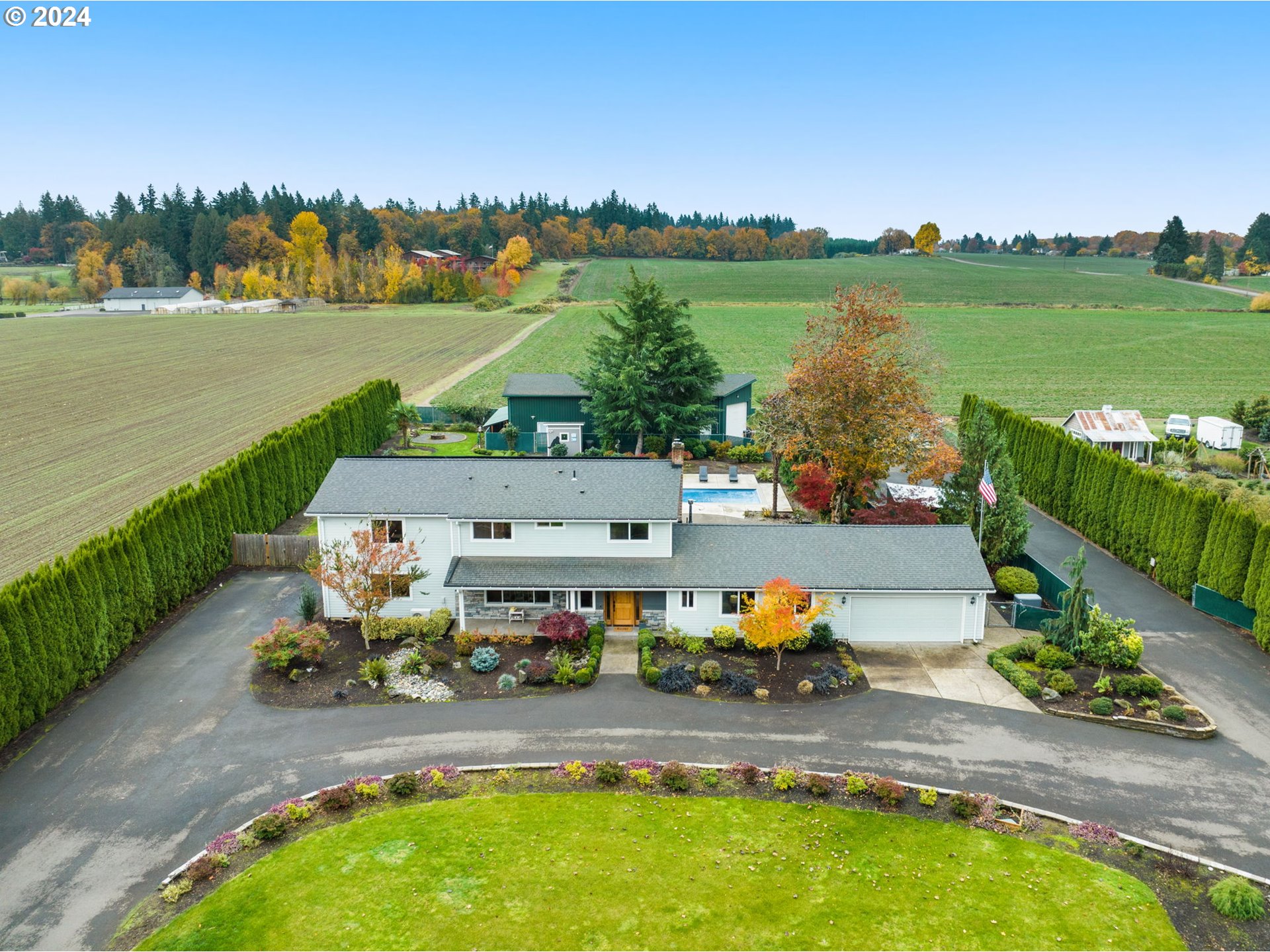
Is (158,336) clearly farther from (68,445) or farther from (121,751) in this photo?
(121,751)

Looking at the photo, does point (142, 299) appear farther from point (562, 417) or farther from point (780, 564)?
point (780, 564)

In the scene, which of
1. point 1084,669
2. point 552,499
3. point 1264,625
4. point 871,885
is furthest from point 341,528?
point 1264,625

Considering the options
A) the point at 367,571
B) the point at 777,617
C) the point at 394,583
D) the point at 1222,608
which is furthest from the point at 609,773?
the point at 1222,608

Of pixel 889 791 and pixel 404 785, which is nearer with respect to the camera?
pixel 889 791

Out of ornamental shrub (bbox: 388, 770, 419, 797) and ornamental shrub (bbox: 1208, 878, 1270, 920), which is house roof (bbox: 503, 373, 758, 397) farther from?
ornamental shrub (bbox: 1208, 878, 1270, 920)

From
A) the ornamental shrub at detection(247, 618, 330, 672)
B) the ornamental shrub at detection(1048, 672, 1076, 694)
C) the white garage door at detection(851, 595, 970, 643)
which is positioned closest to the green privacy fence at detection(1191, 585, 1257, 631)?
the ornamental shrub at detection(1048, 672, 1076, 694)

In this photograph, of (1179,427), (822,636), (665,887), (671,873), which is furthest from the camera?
(1179,427)
